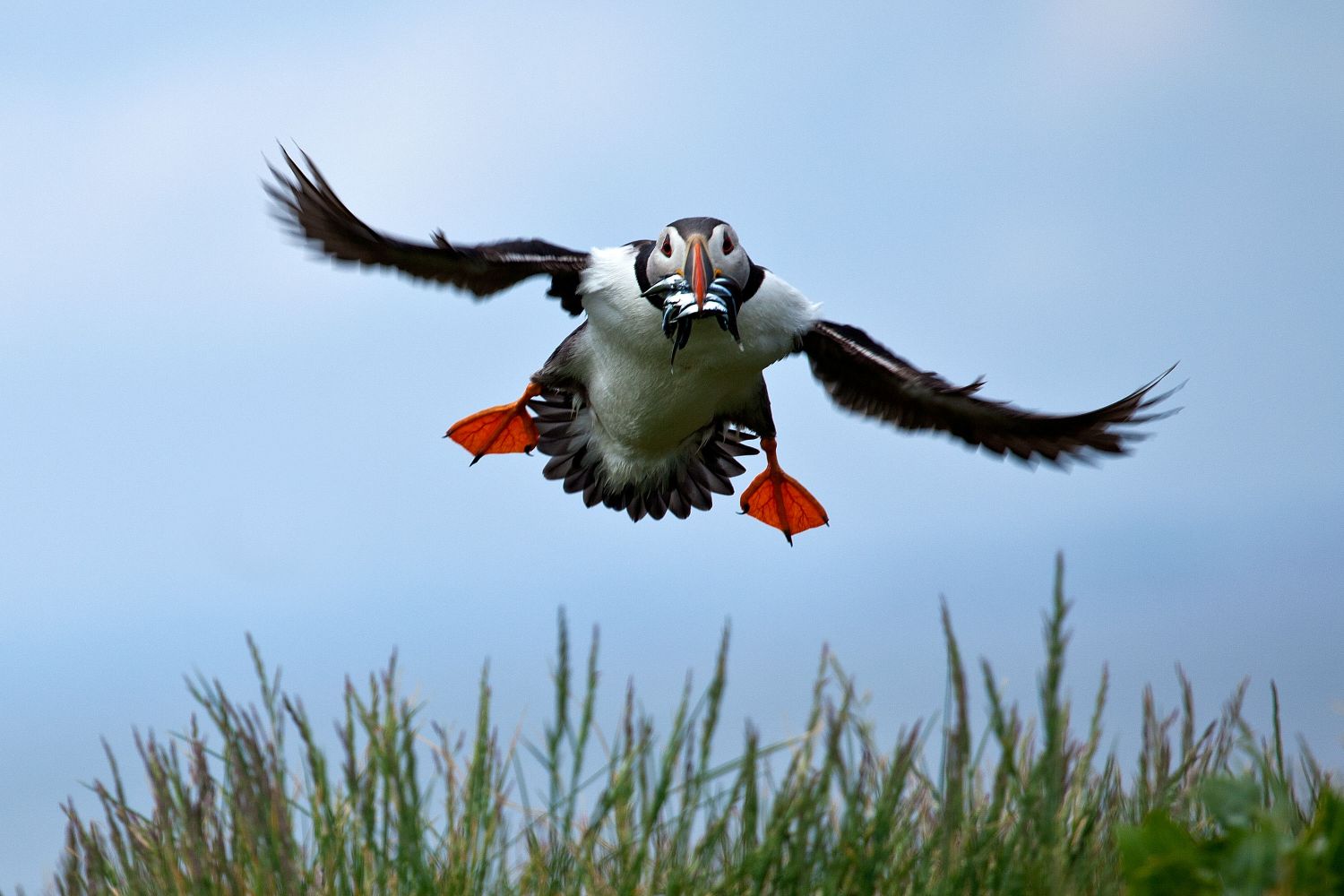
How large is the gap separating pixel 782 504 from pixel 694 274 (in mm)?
2432

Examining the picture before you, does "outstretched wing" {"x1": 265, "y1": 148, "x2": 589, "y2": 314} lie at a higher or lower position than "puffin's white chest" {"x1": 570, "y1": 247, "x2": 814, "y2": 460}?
higher

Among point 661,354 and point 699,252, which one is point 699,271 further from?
point 661,354

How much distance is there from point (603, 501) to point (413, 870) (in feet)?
18.1

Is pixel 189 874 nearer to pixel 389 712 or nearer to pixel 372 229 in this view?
pixel 389 712

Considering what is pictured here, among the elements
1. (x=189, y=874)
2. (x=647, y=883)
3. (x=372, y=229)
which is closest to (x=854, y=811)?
(x=647, y=883)

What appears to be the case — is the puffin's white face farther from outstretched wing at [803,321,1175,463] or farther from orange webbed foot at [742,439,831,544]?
orange webbed foot at [742,439,831,544]

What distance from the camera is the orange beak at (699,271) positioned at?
7.01m

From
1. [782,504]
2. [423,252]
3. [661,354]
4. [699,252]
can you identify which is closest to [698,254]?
[699,252]

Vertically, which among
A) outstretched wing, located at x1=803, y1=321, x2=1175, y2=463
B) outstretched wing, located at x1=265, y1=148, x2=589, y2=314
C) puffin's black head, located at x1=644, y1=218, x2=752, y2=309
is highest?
outstretched wing, located at x1=265, y1=148, x2=589, y2=314

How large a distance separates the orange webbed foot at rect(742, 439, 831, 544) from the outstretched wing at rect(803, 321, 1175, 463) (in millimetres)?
838

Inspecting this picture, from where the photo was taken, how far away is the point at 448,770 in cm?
385

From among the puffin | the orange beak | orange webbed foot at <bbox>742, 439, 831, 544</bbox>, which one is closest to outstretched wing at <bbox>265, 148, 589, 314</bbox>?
the puffin

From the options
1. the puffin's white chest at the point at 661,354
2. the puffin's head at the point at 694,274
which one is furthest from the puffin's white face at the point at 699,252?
the puffin's white chest at the point at 661,354

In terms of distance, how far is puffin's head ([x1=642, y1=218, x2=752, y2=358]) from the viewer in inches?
278
